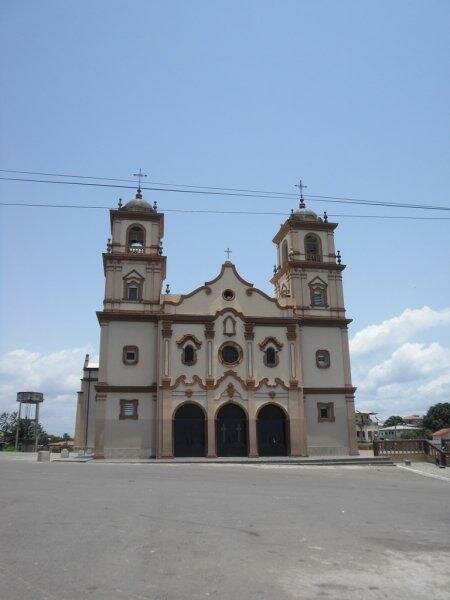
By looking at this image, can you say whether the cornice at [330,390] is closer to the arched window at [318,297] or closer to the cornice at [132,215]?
the arched window at [318,297]

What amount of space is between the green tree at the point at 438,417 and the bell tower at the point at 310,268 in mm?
78031

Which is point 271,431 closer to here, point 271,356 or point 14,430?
point 271,356

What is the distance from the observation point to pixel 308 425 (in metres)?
37.3

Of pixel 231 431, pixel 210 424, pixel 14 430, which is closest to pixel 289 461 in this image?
pixel 231 431

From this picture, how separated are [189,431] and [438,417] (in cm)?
8692

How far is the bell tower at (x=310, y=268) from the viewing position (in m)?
40.1

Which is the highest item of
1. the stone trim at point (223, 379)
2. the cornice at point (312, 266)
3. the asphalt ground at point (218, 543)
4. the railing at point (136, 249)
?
the railing at point (136, 249)

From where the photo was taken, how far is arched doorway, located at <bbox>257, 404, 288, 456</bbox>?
120 feet

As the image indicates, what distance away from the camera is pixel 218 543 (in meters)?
9.21

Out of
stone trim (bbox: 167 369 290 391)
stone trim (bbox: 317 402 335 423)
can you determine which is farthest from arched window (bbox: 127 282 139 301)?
stone trim (bbox: 317 402 335 423)

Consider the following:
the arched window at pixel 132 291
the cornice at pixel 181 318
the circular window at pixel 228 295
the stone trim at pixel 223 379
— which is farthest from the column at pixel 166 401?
the circular window at pixel 228 295

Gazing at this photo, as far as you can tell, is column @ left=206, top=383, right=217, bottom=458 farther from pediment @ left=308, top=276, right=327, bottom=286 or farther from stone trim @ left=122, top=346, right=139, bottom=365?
pediment @ left=308, top=276, right=327, bottom=286

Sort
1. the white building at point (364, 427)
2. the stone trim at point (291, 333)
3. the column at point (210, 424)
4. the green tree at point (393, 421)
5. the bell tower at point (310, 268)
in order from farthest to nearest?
the green tree at point (393, 421)
the white building at point (364, 427)
the bell tower at point (310, 268)
the stone trim at point (291, 333)
the column at point (210, 424)

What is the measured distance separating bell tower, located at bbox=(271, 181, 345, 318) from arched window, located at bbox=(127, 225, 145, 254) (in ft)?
36.4
